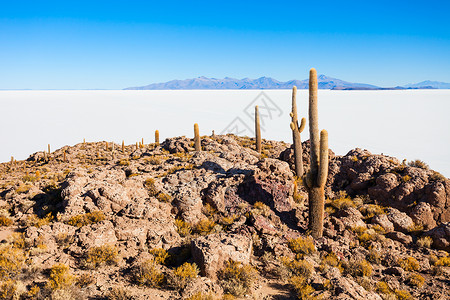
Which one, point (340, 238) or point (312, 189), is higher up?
point (312, 189)

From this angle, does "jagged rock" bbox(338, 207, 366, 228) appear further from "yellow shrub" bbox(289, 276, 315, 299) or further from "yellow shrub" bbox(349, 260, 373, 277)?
"yellow shrub" bbox(289, 276, 315, 299)

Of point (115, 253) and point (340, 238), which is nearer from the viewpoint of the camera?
point (115, 253)

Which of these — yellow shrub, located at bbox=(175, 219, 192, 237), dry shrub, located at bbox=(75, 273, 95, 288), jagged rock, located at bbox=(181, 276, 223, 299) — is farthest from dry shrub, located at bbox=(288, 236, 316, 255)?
dry shrub, located at bbox=(75, 273, 95, 288)

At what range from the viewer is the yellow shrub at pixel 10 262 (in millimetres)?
6230

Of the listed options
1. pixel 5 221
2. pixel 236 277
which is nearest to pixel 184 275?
pixel 236 277

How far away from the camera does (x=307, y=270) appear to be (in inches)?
272

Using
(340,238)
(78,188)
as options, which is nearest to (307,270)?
(340,238)

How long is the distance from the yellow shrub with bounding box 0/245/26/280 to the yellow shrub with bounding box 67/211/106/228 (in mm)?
1600

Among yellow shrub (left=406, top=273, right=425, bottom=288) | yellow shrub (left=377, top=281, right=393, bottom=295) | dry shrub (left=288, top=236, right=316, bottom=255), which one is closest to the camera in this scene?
yellow shrub (left=377, top=281, right=393, bottom=295)

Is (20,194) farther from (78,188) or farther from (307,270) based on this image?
(307,270)

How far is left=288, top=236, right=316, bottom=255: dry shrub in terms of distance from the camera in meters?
8.07

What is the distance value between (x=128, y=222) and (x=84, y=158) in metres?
22.9

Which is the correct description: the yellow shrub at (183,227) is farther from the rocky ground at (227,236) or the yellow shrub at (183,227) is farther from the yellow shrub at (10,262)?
the yellow shrub at (10,262)

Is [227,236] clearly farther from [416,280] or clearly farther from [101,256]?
[416,280]
